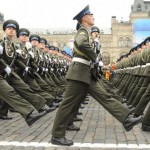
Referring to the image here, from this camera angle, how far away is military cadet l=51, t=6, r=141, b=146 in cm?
554

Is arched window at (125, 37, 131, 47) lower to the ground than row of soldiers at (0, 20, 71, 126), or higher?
higher

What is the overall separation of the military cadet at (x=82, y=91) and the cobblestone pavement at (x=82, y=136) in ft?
0.76

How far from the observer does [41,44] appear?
10.9m

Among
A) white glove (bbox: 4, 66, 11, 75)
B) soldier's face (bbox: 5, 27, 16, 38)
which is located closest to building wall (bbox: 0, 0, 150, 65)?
soldier's face (bbox: 5, 27, 16, 38)

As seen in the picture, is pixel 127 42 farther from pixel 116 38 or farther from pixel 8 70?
pixel 8 70

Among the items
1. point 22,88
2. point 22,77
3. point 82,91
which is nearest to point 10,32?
point 22,88

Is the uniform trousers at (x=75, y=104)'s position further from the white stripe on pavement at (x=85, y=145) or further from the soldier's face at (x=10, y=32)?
the soldier's face at (x=10, y=32)

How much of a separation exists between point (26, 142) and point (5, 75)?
4.26 feet

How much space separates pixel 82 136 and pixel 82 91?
0.79m

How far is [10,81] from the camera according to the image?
6703 millimetres

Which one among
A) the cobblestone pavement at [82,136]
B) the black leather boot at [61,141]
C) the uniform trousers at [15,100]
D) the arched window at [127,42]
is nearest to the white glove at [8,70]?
the uniform trousers at [15,100]

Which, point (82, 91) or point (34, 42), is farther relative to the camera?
point (34, 42)

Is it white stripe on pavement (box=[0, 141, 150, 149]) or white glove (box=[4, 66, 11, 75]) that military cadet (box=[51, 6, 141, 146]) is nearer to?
white stripe on pavement (box=[0, 141, 150, 149])

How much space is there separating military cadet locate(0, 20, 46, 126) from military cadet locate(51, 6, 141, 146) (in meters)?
0.67
